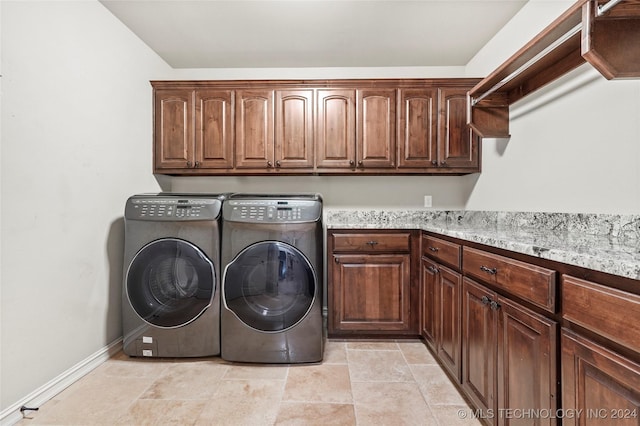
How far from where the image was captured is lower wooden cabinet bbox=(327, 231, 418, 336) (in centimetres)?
228

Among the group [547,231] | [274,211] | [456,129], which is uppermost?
[456,129]

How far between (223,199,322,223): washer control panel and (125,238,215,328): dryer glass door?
374mm

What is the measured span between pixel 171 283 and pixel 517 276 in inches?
79.2

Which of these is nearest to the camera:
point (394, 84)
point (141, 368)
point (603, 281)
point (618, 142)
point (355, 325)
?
point (603, 281)

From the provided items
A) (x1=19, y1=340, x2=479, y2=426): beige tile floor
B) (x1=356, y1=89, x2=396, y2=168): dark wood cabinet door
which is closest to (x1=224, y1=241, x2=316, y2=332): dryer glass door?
(x1=19, y1=340, x2=479, y2=426): beige tile floor

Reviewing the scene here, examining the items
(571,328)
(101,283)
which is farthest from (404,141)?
(101,283)

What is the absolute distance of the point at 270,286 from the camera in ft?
6.49

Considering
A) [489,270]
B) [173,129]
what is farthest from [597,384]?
[173,129]

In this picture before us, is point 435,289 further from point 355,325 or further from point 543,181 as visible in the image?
point 543,181

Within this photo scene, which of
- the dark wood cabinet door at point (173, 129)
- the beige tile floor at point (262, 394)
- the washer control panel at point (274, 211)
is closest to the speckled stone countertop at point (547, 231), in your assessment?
the washer control panel at point (274, 211)

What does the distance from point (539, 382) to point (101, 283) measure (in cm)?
243

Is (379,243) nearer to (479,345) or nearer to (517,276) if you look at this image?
(479,345)

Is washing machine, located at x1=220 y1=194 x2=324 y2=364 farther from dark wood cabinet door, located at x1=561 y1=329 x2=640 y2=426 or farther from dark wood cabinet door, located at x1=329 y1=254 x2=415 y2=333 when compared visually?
dark wood cabinet door, located at x1=561 y1=329 x2=640 y2=426

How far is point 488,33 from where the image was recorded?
90.7 inches
